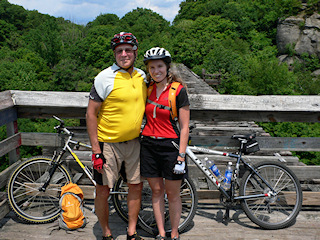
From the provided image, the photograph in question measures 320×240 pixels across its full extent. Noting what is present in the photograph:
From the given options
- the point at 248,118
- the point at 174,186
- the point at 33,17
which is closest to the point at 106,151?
the point at 174,186

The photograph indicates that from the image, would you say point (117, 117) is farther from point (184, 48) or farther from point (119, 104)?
point (184, 48)

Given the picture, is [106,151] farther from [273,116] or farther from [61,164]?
[273,116]

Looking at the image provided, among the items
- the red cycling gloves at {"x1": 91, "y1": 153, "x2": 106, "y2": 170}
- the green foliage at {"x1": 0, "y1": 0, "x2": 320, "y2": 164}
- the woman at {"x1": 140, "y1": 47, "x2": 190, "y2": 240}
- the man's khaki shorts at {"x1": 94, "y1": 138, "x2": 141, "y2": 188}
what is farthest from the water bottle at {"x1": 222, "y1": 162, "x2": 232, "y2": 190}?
the green foliage at {"x1": 0, "y1": 0, "x2": 320, "y2": 164}

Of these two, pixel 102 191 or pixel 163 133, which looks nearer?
pixel 163 133

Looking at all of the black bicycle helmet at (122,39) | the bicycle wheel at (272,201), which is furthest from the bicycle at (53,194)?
the black bicycle helmet at (122,39)

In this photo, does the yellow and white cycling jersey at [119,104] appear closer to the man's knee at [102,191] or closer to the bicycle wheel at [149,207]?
the man's knee at [102,191]

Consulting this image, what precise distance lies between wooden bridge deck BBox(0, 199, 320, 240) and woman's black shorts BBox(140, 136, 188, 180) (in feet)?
2.75

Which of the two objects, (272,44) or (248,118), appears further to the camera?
(272,44)

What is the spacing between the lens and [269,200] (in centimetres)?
367

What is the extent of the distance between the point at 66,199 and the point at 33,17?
334ft

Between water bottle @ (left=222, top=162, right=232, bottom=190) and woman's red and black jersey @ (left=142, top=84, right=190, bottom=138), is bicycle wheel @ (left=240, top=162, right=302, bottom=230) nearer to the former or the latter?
water bottle @ (left=222, top=162, right=232, bottom=190)

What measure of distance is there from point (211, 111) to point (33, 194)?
2377 mm

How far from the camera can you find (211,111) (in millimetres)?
3979

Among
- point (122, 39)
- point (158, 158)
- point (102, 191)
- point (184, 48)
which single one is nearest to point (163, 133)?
point (158, 158)
